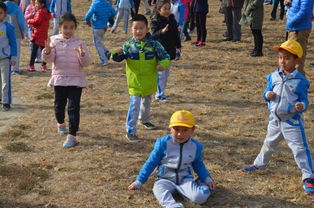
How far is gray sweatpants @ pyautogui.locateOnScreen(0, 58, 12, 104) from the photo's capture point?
7988mm

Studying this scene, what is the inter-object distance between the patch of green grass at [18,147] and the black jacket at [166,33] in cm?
275

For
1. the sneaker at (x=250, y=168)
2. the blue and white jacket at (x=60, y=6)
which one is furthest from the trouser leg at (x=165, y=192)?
the blue and white jacket at (x=60, y=6)

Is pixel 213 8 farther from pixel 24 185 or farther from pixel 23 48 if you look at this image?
pixel 24 185

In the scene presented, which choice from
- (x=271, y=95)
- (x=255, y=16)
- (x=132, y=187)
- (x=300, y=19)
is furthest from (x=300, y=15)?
(x=132, y=187)

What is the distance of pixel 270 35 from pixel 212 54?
3558 mm

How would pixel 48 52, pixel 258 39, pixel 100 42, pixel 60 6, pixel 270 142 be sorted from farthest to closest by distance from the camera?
pixel 60 6
pixel 258 39
pixel 100 42
pixel 48 52
pixel 270 142

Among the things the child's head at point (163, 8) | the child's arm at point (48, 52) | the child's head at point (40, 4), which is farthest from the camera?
the child's head at point (40, 4)

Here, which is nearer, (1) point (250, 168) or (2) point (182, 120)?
(2) point (182, 120)

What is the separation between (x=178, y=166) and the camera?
16.2 feet

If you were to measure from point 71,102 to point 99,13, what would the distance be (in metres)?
5.20

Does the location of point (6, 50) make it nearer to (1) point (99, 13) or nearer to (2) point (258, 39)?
(1) point (99, 13)

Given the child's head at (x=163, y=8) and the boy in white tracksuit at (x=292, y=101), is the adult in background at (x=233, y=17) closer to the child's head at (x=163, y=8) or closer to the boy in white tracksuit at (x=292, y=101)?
the child's head at (x=163, y=8)

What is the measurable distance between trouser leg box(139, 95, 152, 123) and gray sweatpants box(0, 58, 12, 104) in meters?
2.35

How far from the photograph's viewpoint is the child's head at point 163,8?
7.83 metres
